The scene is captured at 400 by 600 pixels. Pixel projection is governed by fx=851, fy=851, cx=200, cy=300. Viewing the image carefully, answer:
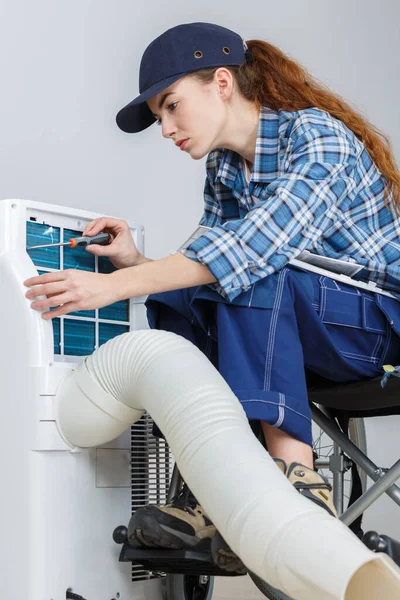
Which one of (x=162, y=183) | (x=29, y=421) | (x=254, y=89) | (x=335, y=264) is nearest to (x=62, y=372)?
(x=29, y=421)

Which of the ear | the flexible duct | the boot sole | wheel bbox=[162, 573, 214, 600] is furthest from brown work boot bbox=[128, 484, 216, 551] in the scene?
the ear

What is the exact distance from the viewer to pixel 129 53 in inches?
102

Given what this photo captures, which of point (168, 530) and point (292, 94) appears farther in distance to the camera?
point (292, 94)

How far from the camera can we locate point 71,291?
1.20 meters

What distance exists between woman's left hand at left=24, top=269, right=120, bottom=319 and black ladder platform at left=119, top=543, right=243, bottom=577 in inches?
13.7

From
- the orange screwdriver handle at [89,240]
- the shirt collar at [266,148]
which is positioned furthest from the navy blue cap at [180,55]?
the orange screwdriver handle at [89,240]

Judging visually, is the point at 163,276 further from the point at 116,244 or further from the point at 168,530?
the point at 168,530

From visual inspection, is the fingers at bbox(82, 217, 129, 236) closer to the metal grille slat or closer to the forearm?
the forearm

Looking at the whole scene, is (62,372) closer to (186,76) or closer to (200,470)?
(200,470)

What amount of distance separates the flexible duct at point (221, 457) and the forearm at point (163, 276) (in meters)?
0.07

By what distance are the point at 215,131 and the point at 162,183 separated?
1.21 meters

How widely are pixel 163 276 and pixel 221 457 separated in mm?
319

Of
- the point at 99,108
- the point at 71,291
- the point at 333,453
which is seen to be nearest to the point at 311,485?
the point at 71,291

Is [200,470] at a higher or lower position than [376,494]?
higher
